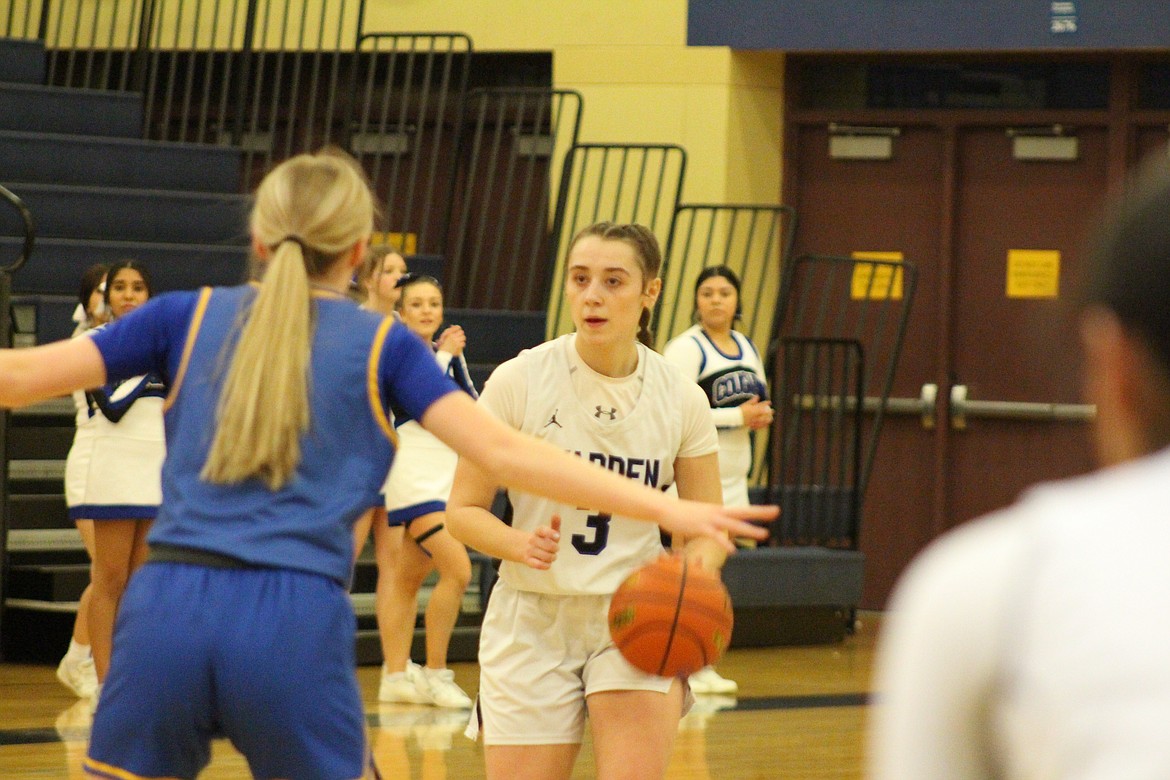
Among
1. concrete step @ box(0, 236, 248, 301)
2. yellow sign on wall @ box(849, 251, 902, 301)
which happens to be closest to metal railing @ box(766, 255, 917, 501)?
yellow sign on wall @ box(849, 251, 902, 301)

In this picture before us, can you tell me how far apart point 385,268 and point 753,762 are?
238 centimetres

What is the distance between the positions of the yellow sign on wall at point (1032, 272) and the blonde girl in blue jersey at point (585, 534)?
20.5 feet

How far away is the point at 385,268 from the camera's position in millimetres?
6711

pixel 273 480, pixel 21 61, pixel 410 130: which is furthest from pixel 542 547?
pixel 21 61

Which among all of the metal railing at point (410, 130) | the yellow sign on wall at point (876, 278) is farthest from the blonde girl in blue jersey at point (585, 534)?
the metal railing at point (410, 130)

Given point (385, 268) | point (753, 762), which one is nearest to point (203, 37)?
point (385, 268)

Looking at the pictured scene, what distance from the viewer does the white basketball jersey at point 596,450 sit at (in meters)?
3.34

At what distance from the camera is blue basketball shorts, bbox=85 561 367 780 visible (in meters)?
2.24

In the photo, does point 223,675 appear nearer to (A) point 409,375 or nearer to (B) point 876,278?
(A) point 409,375

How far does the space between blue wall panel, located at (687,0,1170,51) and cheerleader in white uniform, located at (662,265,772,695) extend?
96.4 inches

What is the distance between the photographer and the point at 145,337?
7.91 ft

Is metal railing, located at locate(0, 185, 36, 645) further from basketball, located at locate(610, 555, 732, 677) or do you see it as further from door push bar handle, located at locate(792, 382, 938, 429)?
basketball, located at locate(610, 555, 732, 677)

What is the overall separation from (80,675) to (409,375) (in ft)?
14.8

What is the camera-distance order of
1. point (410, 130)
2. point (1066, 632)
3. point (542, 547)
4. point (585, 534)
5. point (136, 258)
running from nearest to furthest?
point (1066, 632) < point (542, 547) < point (585, 534) < point (136, 258) < point (410, 130)
